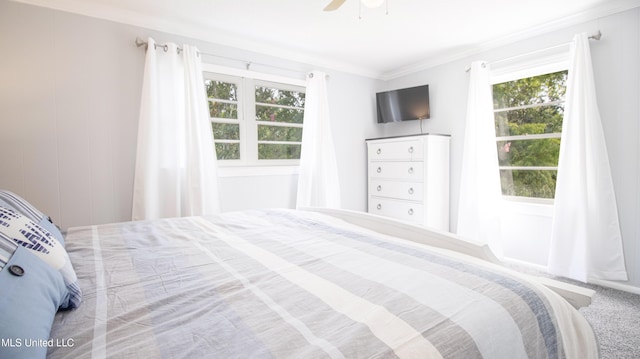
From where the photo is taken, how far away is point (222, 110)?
10.0 ft

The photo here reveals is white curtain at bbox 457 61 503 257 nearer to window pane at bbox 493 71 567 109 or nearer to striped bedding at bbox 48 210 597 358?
window pane at bbox 493 71 567 109

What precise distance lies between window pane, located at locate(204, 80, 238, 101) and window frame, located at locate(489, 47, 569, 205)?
2723 mm

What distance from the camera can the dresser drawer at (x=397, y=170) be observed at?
3301mm

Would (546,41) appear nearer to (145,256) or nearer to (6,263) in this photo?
(145,256)

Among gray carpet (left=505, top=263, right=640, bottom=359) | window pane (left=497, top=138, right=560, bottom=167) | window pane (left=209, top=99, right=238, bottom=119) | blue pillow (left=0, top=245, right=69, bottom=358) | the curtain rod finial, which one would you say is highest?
the curtain rod finial

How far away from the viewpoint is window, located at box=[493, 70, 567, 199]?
9.37ft

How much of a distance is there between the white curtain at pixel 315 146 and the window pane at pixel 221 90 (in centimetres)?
81

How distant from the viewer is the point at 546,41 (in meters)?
2.77

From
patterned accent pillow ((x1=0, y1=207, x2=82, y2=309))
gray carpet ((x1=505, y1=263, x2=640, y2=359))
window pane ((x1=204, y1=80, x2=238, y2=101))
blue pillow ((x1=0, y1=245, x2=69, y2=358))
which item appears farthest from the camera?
window pane ((x1=204, y1=80, x2=238, y2=101))

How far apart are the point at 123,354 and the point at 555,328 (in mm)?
1025

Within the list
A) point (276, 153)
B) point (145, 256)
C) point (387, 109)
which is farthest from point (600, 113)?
point (145, 256)

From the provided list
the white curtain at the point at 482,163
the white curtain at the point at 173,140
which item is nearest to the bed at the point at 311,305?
the white curtain at the point at 173,140

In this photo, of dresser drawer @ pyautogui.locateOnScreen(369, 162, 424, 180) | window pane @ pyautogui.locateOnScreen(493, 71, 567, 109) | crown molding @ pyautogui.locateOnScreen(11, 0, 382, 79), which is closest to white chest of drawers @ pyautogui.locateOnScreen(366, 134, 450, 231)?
dresser drawer @ pyautogui.locateOnScreen(369, 162, 424, 180)

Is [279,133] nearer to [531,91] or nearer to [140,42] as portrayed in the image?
[140,42]
